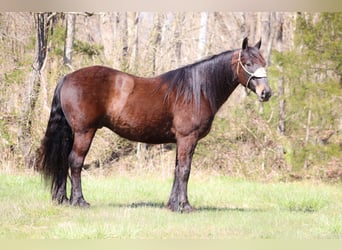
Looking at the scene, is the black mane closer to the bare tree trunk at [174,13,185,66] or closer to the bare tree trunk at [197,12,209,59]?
the bare tree trunk at [174,13,185,66]

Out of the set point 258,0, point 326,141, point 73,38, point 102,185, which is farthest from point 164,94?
point 326,141

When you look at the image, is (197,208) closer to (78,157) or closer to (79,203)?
(79,203)

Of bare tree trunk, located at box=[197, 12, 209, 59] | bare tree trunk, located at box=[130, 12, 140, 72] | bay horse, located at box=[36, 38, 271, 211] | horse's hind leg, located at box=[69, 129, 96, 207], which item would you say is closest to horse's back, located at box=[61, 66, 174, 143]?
bay horse, located at box=[36, 38, 271, 211]

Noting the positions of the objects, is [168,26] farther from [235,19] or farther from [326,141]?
[326,141]

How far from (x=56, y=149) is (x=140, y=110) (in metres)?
1.21

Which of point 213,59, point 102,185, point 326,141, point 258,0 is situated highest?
point 258,0

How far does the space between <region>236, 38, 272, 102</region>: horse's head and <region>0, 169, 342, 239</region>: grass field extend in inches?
61.8

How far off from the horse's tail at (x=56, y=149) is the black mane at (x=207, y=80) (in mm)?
1442

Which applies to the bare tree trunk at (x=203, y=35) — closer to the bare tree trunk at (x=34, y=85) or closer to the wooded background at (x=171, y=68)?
the wooded background at (x=171, y=68)

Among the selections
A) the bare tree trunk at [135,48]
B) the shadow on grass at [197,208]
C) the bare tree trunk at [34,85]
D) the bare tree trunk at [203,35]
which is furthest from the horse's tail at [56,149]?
the bare tree trunk at [203,35]

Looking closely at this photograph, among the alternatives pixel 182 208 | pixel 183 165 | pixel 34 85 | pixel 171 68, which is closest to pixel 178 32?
pixel 171 68

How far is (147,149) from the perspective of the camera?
995 centimetres

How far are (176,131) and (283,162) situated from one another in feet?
14.8

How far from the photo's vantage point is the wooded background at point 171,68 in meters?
9.54
